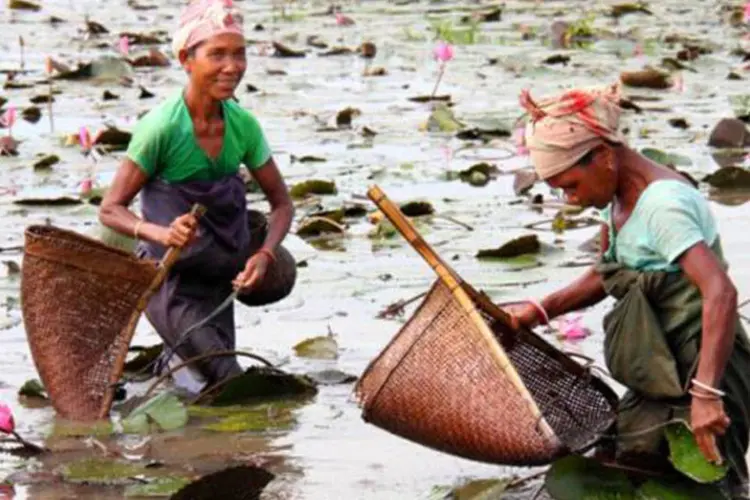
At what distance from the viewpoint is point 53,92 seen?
39.5ft

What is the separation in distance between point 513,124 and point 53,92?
11.0ft

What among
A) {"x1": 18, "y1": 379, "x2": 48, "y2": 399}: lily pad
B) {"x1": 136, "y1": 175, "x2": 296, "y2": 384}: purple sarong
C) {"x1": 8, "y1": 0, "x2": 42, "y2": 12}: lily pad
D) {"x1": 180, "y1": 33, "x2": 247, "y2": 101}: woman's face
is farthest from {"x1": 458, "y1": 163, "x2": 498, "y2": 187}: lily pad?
{"x1": 8, "y1": 0, "x2": 42, "y2": 12}: lily pad

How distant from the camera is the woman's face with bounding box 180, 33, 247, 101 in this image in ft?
18.0

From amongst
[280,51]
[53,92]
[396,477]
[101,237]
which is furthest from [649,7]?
[396,477]

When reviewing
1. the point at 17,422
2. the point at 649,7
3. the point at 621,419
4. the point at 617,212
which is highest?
the point at 617,212

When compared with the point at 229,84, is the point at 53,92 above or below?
below

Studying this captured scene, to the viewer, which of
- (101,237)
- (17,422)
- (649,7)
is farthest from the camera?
(649,7)

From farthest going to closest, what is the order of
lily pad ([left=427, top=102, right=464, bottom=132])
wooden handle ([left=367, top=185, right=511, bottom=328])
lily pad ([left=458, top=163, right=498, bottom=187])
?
lily pad ([left=427, top=102, right=464, bottom=132])
lily pad ([left=458, top=163, right=498, bottom=187])
wooden handle ([left=367, top=185, right=511, bottom=328])

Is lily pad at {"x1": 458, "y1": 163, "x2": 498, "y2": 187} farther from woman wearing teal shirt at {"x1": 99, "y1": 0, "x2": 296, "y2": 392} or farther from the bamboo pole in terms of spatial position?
the bamboo pole

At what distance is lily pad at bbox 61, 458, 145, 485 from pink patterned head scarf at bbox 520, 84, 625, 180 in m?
1.32

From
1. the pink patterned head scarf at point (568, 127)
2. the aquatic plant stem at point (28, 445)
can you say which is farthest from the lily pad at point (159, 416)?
the pink patterned head scarf at point (568, 127)

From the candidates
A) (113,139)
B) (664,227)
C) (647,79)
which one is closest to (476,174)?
(113,139)

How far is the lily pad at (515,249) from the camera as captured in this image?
7035 millimetres

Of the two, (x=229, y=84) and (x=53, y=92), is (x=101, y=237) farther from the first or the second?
(x=53, y=92)
